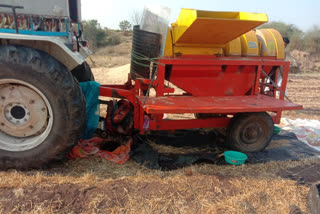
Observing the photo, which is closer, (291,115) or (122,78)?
(291,115)

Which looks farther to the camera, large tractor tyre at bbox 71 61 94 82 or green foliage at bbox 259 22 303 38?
green foliage at bbox 259 22 303 38

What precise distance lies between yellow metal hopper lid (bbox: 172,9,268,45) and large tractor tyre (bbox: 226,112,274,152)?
1.17 metres

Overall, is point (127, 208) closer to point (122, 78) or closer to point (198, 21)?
point (198, 21)

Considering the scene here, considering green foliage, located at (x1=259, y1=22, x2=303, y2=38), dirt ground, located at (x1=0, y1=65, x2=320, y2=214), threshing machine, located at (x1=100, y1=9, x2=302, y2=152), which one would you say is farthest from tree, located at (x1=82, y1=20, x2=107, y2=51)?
dirt ground, located at (x1=0, y1=65, x2=320, y2=214)

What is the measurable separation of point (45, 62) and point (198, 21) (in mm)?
1760

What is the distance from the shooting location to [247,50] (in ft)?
12.3

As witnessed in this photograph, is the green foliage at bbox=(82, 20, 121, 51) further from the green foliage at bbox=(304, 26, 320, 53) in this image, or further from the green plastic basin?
the green plastic basin

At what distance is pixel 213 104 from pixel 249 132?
813 millimetres

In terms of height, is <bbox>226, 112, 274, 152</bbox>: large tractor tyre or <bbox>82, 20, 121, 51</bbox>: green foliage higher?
<bbox>82, 20, 121, 51</bbox>: green foliage

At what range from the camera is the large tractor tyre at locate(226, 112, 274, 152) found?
11.8 ft

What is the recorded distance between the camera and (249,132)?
12.0ft

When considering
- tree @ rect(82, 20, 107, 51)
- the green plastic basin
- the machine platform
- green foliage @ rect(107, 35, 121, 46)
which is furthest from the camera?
green foliage @ rect(107, 35, 121, 46)

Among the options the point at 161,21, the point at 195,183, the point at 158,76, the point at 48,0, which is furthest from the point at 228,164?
the point at 48,0

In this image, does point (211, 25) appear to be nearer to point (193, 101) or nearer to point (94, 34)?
point (193, 101)
